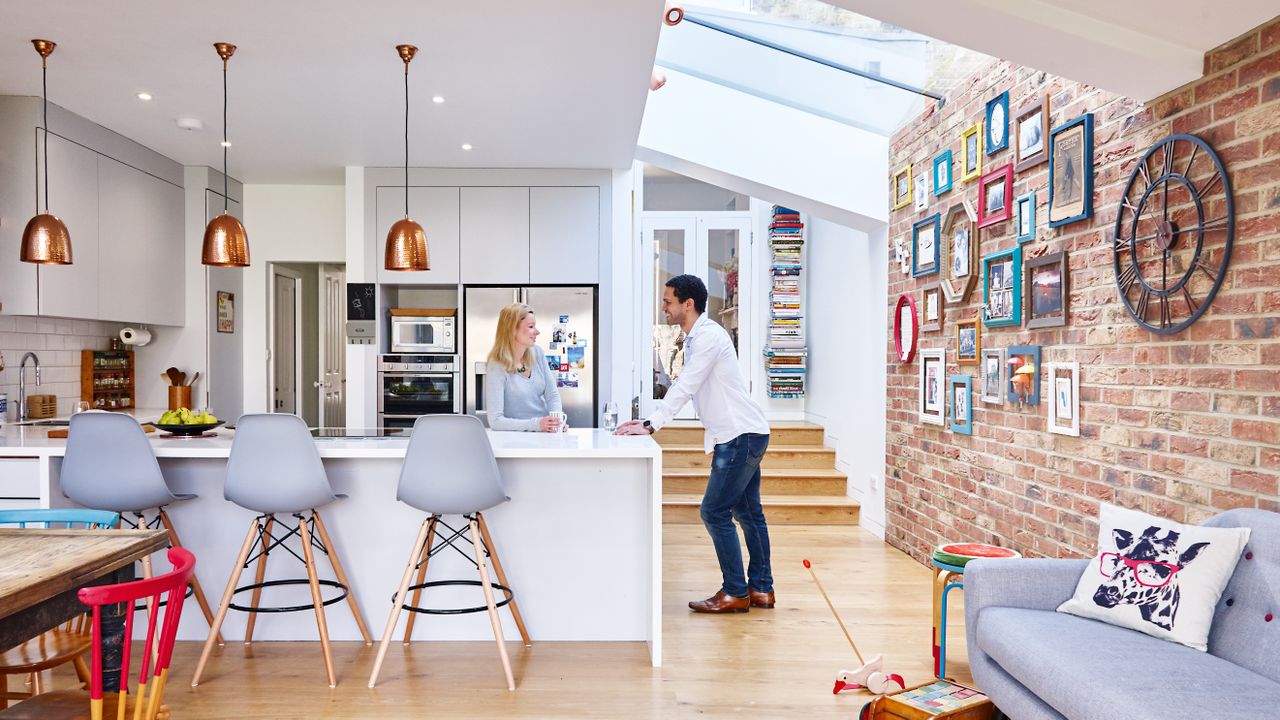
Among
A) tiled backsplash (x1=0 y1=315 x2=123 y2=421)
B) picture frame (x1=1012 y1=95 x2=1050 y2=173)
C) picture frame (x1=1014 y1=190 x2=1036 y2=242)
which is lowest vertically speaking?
tiled backsplash (x1=0 y1=315 x2=123 y2=421)

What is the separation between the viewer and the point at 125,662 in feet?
5.82

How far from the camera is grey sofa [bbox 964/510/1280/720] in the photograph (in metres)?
2.04

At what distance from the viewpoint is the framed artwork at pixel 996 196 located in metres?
4.12

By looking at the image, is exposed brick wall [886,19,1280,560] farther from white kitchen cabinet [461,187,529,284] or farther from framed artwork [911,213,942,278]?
white kitchen cabinet [461,187,529,284]

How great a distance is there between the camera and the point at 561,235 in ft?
20.2

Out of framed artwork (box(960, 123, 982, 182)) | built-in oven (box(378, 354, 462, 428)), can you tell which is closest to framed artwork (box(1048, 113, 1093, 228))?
framed artwork (box(960, 123, 982, 182))

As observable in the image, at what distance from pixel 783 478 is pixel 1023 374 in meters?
2.89

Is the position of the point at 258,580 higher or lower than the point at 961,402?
lower

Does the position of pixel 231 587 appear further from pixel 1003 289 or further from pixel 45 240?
pixel 1003 289

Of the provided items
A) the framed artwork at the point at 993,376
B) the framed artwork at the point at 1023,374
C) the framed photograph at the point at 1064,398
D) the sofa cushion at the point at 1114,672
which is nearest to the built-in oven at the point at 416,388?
the framed artwork at the point at 993,376

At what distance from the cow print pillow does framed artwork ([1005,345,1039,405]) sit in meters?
1.10

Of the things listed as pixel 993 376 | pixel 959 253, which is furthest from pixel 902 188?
pixel 993 376

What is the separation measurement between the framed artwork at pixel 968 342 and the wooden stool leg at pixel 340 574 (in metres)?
3.16

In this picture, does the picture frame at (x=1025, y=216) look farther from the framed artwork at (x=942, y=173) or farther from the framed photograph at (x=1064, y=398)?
the framed artwork at (x=942, y=173)
